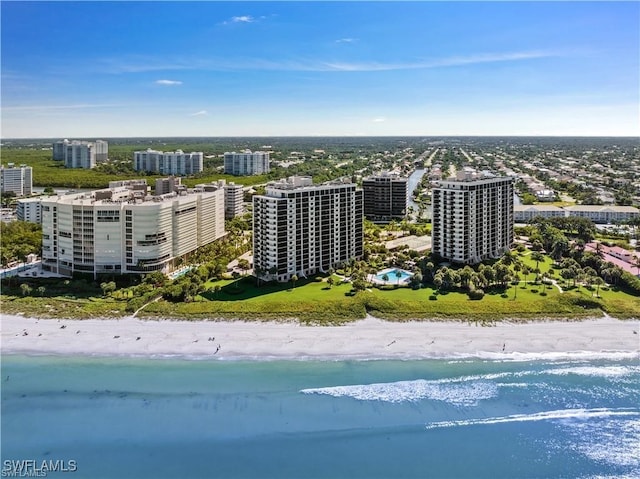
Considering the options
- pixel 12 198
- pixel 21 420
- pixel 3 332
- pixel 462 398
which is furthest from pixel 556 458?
pixel 12 198

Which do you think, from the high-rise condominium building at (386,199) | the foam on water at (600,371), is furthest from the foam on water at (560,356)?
the high-rise condominium building at (386,199)

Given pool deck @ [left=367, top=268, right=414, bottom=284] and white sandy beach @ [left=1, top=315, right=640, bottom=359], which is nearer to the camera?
white sandy beach @ [left=1, top=315, right=640, bottom=359]

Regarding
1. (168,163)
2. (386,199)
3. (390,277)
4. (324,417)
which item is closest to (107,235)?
(390,277)

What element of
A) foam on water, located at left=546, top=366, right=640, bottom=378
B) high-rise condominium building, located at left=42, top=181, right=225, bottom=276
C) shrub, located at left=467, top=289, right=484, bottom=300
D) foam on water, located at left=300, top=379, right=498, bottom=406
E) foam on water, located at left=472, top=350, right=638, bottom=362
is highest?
high-rise condominium building, located at left=42, top=181, right=225, bottom=276

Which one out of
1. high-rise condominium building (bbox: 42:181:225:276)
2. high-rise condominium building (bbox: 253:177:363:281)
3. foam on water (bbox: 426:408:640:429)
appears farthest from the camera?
high-rise condominium building (bbox: 42:181:225:276)

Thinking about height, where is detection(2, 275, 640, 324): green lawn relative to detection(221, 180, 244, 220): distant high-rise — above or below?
below

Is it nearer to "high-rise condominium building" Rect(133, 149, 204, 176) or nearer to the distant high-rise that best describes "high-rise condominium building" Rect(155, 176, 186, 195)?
the distant high-rise

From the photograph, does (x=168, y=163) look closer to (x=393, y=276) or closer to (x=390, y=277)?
(x=393, y=276)

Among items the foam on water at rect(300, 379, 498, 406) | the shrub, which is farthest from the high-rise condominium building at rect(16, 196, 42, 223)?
the shrub
